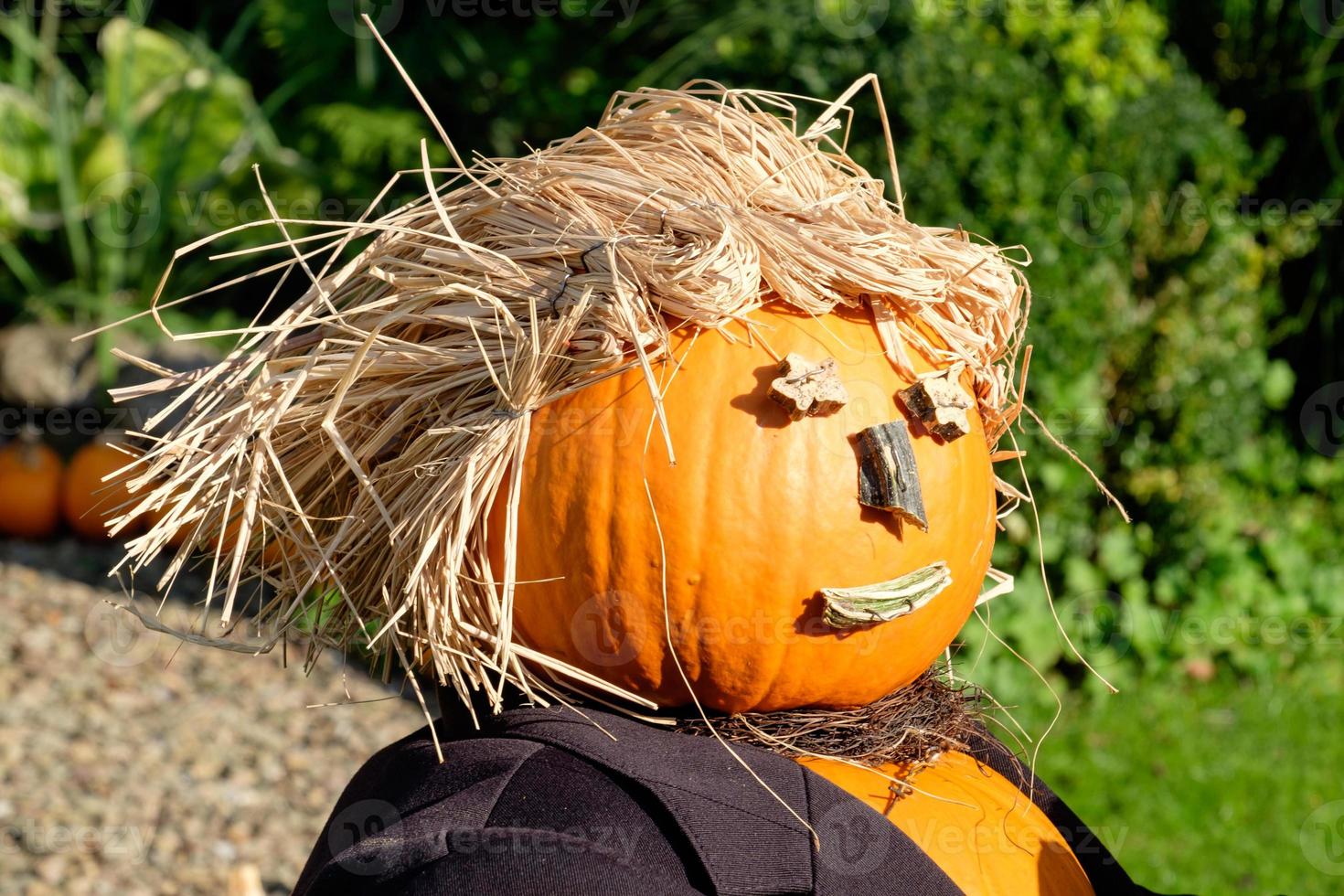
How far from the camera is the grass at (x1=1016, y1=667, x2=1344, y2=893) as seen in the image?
3.82m

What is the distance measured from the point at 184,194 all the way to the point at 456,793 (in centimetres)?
569

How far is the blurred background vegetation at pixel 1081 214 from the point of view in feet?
14.5

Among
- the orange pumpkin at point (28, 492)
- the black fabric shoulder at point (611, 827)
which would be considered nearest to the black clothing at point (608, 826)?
the black fabric shoulder at point (611, 827)

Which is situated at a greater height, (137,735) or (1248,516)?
(137,735)

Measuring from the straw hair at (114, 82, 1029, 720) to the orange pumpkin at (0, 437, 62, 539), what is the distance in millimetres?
4419

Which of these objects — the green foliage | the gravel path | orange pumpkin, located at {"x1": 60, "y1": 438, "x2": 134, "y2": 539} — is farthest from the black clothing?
the green foliage

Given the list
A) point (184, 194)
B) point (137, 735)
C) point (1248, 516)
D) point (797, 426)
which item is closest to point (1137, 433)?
point (1248, 516)

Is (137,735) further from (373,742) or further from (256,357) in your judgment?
(256,357)

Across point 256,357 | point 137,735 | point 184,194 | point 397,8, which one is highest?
point 256,357

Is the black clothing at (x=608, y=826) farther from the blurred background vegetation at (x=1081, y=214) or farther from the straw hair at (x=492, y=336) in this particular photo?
the blurred background vegetation at (x=1081, y=214)

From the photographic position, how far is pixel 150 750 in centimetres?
416

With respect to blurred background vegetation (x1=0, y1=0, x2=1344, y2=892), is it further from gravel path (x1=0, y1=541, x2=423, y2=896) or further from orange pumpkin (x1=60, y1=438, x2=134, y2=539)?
gravel path (x1=0, y1=541, x2=423, y2=896)

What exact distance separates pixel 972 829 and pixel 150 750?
11.1 feet

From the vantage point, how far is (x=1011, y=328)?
1.83 meters
